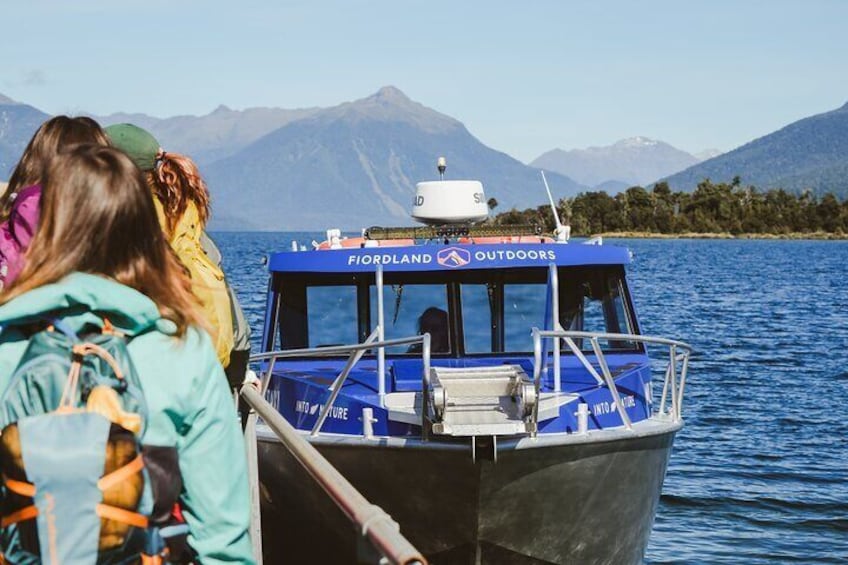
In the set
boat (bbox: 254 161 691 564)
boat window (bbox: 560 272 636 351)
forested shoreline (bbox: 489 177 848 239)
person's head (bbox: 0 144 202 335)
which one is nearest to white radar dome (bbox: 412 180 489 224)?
boat (bbox: 254 161 691 564)

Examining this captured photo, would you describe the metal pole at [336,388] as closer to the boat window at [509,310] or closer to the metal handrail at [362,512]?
the boat window at [509,310]

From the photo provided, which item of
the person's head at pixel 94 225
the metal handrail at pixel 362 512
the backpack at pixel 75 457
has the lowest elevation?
the metal handrail at pixel 362 512

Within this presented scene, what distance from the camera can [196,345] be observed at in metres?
2.90

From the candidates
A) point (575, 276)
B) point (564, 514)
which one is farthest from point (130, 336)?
point (575, 276)

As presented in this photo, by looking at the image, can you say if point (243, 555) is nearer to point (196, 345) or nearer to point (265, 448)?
point (196, 345)

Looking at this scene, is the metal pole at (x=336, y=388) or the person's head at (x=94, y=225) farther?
the metal pole at (x=336, y=388)

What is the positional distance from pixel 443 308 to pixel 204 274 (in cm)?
633

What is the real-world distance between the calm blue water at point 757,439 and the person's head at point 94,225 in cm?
1217

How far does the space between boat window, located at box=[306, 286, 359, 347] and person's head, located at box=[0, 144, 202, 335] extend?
8.67 metres

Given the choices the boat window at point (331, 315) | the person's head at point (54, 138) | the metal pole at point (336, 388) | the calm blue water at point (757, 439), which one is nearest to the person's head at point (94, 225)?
the person's head at point (54, 138)

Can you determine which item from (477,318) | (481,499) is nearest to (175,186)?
(481,499)

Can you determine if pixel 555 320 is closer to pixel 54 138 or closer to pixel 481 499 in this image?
pixel 481 499

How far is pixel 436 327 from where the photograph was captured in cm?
1140

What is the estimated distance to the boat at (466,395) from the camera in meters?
9.38
